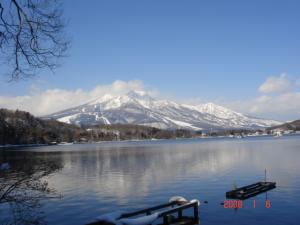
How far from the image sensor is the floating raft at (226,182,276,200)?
32.8 metres

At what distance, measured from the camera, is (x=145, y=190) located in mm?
38625

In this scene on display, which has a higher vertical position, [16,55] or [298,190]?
[16,55]

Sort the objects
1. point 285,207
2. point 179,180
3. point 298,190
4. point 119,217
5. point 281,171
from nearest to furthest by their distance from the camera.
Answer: point 119,217 → point 285,207 → point 298,190 → point 179,180 → point 281,171

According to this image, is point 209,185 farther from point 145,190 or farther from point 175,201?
point 175,201

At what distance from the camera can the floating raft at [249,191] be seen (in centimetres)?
3284

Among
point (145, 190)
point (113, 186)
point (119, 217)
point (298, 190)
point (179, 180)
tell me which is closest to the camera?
point (119, 217)

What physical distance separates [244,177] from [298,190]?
458 inches

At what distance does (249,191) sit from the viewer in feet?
116

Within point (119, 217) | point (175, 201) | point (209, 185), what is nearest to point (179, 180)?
point (209, 185)
